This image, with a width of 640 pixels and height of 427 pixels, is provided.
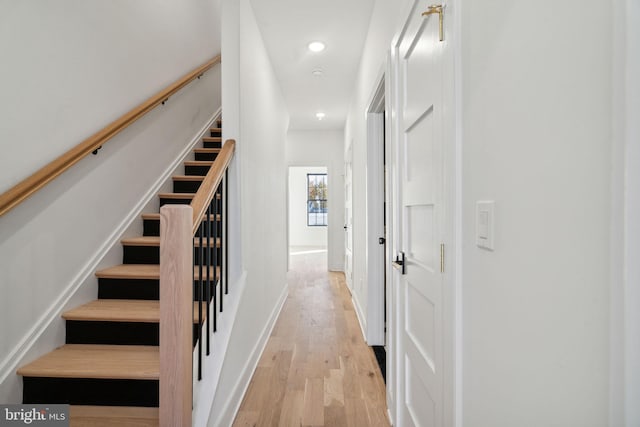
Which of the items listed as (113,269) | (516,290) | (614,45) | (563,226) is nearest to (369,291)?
(113,269)

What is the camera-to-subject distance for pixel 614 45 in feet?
1.42

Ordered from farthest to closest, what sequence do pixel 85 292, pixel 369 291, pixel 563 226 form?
pixel 369 291, pixel 85 292, pixel 563 226

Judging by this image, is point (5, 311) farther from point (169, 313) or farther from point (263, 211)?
point (263, 211)

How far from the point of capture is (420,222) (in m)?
1.40

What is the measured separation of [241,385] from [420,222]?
151cm

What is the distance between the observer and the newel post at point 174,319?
1171 mm

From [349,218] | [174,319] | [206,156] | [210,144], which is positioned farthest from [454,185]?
[349,218]

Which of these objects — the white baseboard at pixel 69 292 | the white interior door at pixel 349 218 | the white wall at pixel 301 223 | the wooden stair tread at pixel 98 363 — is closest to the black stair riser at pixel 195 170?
the white baseboard at pixel 69 292

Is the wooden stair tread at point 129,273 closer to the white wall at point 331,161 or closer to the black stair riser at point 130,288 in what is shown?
the black stair riser at point 130,288

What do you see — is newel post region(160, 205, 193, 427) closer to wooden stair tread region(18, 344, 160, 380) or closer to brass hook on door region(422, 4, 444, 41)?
wooden stair tread region(18, 344, 160, 380)

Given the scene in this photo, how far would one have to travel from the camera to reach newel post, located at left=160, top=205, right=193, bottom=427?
117 cm

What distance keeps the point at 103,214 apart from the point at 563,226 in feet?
7.91

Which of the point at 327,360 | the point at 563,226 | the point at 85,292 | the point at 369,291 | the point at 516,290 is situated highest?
the point at 563,226

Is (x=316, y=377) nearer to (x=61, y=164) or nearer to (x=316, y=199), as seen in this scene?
(x=61, y=164)
